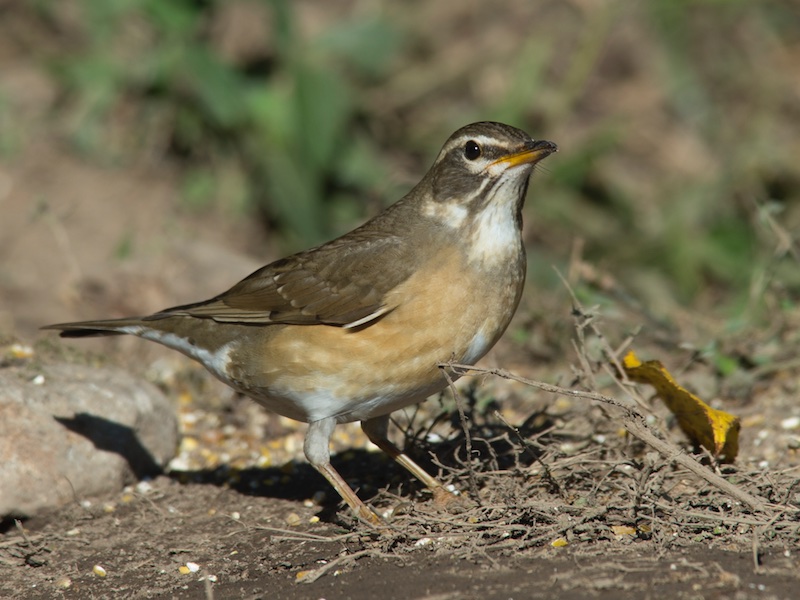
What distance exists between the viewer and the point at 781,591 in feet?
14.2

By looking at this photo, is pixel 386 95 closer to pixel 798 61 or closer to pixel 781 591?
pixel 798 61

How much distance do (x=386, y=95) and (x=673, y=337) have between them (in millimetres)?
5803

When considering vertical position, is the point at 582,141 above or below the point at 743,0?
below

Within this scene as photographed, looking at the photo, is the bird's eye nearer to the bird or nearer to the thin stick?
the bird

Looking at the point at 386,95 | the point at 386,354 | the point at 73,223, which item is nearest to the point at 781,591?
the point at 386,354

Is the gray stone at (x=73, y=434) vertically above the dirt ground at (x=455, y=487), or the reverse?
the gray stone at (x=73, y=434)

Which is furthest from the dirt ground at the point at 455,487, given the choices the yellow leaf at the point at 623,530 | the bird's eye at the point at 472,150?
the bird's eye at the point at 472,150

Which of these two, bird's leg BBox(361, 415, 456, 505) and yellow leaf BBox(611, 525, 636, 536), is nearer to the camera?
yellow leaf BBox(611, 525, 636, 536)

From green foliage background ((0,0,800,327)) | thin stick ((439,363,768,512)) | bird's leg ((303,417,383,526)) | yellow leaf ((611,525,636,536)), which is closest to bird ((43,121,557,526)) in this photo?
bird's leg ((303,417,383,526))

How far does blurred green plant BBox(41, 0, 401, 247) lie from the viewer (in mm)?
10977

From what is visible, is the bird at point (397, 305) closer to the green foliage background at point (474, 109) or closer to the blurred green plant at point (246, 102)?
the green foliage background at point (474, 109)

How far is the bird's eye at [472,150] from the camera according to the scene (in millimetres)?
5848

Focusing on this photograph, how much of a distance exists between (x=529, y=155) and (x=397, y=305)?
988 mm

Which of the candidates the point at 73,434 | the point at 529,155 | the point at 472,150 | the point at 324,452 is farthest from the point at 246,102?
the point at 529,155
